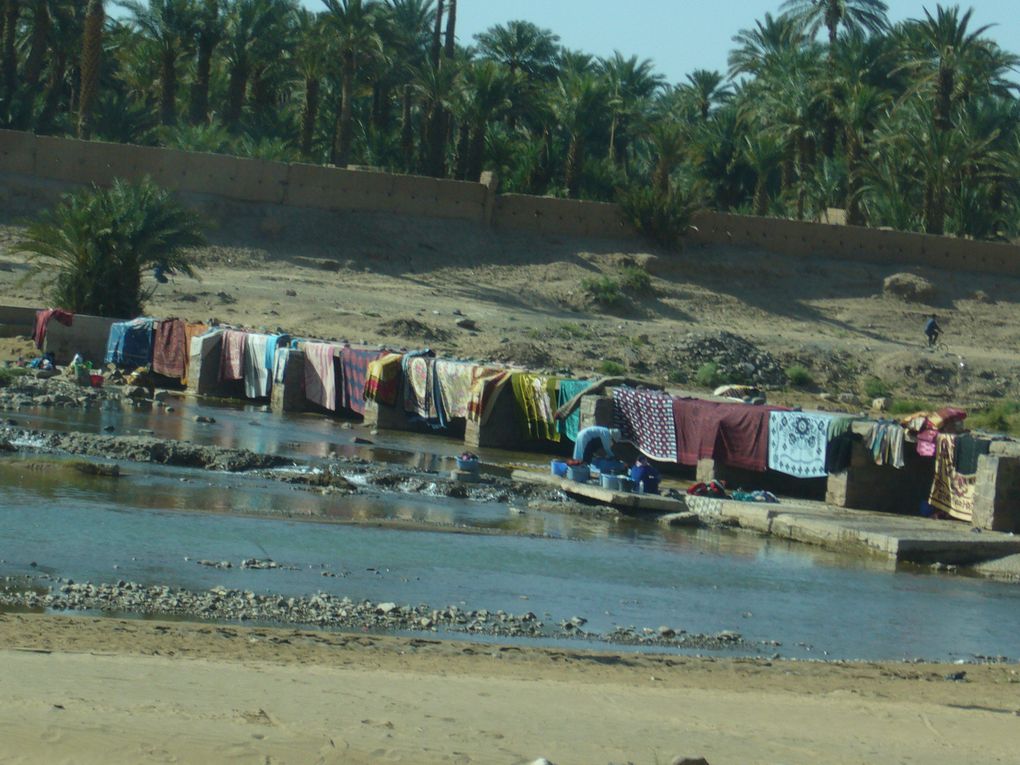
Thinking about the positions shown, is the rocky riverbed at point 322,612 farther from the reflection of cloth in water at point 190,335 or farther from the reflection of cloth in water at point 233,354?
the reflection of cloth in water at point 190,335

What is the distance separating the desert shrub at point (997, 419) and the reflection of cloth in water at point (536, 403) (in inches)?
A: 432

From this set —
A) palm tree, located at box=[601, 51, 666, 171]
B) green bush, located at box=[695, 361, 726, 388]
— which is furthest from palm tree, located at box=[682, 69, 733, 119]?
green bush, located at box=[695, 361, 726, 388]

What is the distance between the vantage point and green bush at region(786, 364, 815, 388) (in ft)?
110

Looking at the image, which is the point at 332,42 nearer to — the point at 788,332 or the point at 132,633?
the point at 788,332

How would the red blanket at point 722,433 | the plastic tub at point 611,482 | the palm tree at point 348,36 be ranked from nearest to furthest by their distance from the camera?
the plastic tub at point 611,482, the red blanket at point 722,433, the palm tree at point 348,36

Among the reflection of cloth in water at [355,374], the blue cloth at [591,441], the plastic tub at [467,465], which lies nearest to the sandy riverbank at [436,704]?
the plastic tub at [467,465]

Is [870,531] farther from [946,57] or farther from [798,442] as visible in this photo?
[946,57]

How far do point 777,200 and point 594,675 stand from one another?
4247cm

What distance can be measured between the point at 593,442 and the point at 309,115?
27520mm

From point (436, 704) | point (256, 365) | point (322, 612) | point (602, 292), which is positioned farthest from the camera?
point (602, 292)

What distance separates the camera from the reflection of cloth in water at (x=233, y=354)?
28.0 metres

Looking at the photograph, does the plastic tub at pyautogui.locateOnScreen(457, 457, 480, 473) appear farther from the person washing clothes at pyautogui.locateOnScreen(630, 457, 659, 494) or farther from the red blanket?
the red blanket

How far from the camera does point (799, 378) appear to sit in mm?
33438

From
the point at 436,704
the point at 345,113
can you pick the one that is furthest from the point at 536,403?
the point at 345,113
